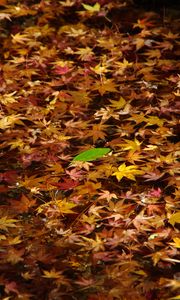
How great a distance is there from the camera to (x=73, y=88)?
4211mm

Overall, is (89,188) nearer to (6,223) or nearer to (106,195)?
(106,195)

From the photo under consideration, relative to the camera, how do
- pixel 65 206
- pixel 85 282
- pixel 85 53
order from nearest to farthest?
pixel 85 282 < pixel 65 206 < pixel 85 53

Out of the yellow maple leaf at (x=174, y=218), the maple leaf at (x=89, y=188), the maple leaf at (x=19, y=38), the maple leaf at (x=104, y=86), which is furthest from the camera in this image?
the maple leaf at (x=19, y=38)

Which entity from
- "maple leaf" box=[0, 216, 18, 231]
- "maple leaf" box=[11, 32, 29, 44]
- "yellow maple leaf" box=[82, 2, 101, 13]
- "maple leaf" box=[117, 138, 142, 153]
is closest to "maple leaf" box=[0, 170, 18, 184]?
"maple leaf" box=[0, 216, 18, 231]

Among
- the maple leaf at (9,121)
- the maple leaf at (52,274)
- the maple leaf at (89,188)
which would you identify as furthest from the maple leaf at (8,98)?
the maple leaf at (52,274)

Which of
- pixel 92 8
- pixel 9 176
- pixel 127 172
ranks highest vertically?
pixel 92 8

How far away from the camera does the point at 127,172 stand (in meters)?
→ 3.29

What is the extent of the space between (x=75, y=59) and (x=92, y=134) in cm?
117

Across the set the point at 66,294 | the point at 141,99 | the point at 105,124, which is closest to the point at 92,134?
the point at 105,124

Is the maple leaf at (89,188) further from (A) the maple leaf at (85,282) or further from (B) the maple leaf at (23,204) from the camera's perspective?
(A) the maple leaf at (85,282)

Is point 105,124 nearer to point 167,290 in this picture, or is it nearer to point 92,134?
point 92,134

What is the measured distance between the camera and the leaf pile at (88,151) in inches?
105

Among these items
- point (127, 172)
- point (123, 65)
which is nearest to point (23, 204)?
point (127, 172)

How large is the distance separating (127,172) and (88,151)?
297 millimetres
